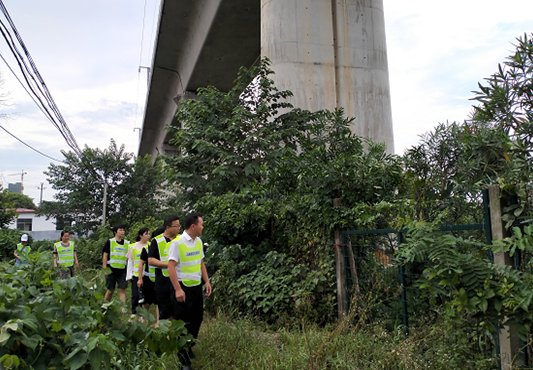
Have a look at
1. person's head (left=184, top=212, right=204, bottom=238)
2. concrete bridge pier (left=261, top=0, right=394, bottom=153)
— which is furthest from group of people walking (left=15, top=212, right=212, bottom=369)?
concrete bridge pier (left=261, top=0, right=394, bottom=153)

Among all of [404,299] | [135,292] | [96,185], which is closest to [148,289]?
[135,292]

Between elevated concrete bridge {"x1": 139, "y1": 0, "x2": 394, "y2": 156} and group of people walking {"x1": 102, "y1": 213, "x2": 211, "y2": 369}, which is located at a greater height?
elevated concrete bridge {"x1": 139, "y1": 0, "x2": 394, "y2": 156}

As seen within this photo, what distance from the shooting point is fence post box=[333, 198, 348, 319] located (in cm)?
591

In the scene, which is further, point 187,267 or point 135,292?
point 135,292

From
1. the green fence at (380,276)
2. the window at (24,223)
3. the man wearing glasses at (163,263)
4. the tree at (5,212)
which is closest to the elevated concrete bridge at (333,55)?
the green fence at (380,276)

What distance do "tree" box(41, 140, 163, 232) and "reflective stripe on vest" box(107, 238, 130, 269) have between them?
1874 cm

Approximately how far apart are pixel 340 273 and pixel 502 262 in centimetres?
282

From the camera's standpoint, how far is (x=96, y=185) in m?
28.0

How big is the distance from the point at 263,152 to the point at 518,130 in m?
6.03

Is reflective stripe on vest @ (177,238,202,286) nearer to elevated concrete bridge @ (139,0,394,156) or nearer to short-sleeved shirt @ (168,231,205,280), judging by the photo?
short-sleeved shirt @ (168,231,205,280)

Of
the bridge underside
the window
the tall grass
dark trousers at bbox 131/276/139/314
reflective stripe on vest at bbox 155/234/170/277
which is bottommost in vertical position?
Answer: the tall grass

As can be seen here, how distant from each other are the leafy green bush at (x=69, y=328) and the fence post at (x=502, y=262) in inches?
90.4

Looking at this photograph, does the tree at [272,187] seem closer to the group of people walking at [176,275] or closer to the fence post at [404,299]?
the fence post at [404,299]

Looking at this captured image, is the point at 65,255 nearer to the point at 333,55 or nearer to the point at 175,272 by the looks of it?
the point at 175,272
